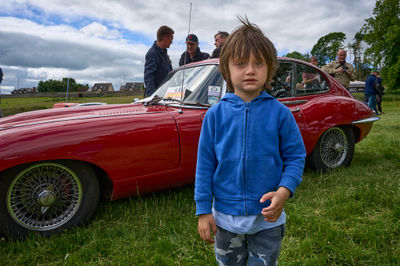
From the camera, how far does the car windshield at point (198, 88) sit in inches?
111

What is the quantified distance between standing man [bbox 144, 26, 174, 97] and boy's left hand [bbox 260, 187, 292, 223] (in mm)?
4067

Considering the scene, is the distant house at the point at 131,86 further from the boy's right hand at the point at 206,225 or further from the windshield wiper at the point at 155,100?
the boy's right hand at the point at 206,225

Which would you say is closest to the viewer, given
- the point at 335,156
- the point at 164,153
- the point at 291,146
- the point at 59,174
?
the point at 291,146

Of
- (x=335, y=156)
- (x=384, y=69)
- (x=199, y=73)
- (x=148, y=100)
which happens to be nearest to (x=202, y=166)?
(x=199, y=73)

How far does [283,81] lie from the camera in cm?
330

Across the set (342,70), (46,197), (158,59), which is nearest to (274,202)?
(46,197)

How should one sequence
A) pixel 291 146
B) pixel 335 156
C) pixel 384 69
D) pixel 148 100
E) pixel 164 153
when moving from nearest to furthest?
pixel 291 146
pixel 164 153
pixel 148 100
pixel 335 156
pixel 384 69

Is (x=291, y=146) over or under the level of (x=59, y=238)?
over

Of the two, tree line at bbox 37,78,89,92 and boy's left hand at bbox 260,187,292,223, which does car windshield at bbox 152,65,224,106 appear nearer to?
boy's left hand at bbox 260,187,292,223

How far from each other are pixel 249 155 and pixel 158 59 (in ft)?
14.1

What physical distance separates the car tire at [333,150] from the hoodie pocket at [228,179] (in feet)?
8.44

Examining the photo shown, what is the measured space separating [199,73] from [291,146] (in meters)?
1.96

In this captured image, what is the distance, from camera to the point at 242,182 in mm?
1229

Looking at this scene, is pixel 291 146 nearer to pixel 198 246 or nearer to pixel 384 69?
pixel 198 246
